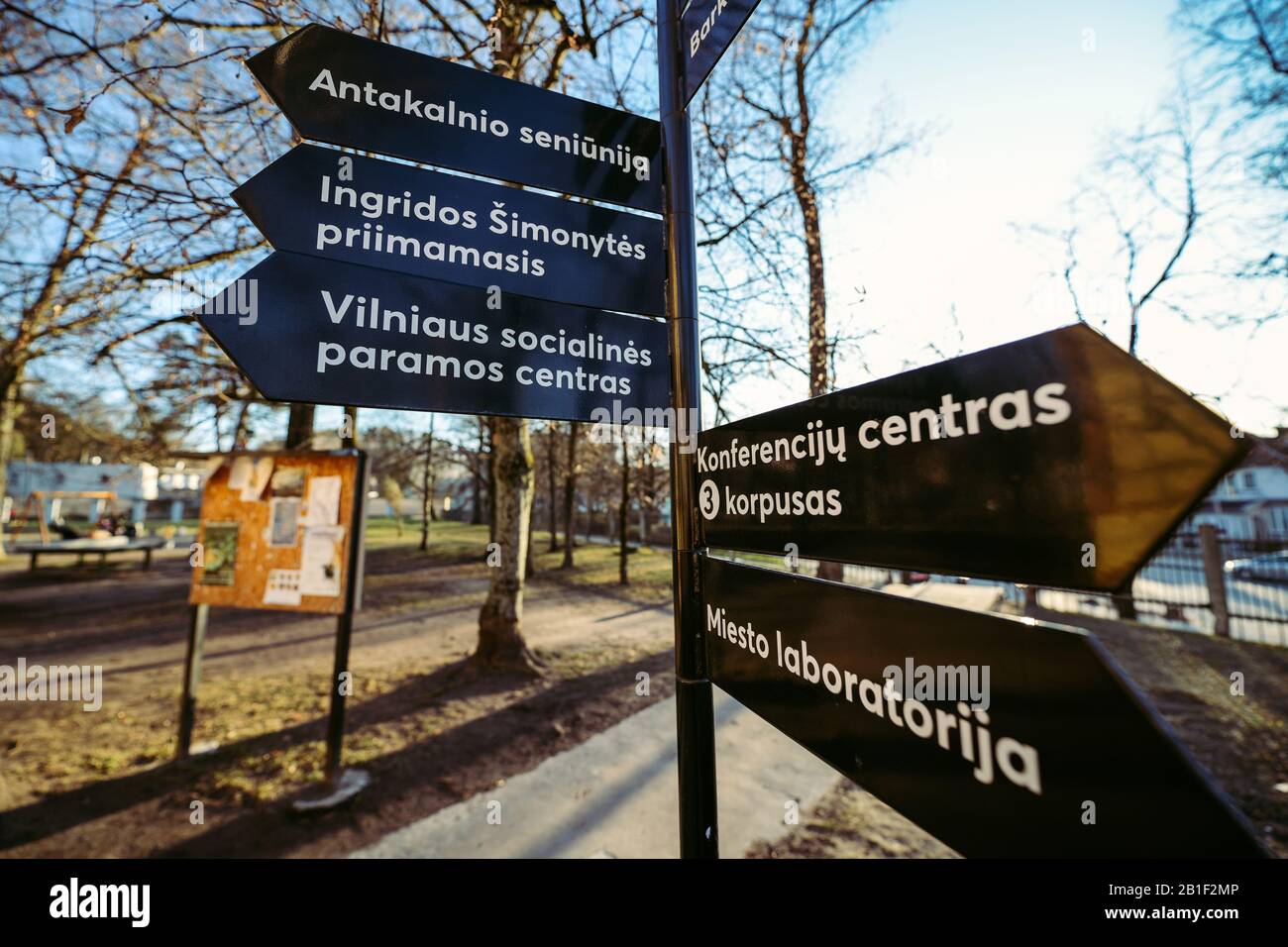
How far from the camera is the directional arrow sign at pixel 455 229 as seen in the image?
1.45 m

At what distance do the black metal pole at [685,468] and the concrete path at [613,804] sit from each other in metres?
2.04

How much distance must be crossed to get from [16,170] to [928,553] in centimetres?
567

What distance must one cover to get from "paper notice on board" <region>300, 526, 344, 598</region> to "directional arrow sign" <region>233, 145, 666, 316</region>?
339 centimetres

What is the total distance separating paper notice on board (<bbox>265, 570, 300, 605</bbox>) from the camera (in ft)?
14.1

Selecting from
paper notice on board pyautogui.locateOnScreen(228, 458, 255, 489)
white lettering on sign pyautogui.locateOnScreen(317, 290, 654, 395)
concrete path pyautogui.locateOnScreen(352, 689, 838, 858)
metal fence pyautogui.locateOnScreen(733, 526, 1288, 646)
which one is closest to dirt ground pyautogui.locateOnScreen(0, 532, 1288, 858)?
concrete path pyautogui.locateOnScreen(352, 689, 838, 858)

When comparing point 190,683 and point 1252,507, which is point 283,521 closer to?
point 190,683

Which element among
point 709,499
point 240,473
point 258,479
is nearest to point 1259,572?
point 709,499

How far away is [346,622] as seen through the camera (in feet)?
13.2

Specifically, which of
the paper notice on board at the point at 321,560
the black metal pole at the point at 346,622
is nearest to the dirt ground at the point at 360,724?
the black metal pole at the point at 346,622
